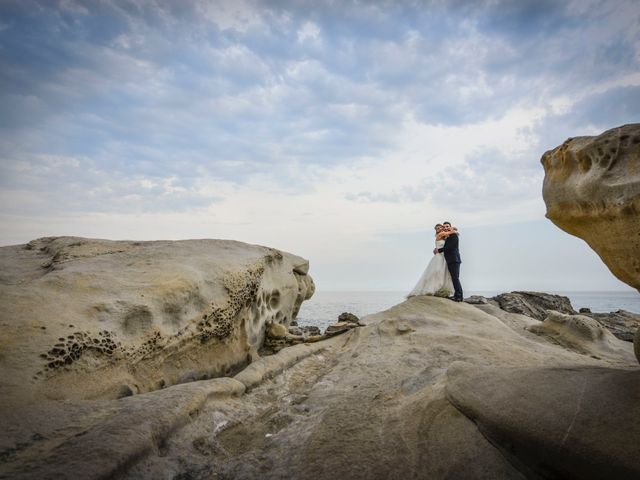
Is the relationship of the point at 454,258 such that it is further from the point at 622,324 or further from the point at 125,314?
the point at 125,314

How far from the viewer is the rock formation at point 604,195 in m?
2.04

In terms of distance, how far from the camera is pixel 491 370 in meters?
2.49

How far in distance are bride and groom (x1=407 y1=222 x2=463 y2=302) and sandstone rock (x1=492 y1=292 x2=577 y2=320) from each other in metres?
1.69

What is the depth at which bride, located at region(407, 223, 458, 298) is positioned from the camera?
7.71 metres

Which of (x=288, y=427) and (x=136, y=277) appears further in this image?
(x=136, y=277)

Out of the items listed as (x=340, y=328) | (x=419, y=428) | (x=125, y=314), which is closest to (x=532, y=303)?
(x=340, y=328)

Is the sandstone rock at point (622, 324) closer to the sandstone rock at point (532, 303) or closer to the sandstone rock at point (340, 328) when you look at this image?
the sandstone rock at point (532, 303)

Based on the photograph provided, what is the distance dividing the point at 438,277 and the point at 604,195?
584 centimetres

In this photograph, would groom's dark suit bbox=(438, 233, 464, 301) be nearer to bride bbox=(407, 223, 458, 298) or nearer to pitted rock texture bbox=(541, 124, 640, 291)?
bride bbox=(407, 223, 458, 298)

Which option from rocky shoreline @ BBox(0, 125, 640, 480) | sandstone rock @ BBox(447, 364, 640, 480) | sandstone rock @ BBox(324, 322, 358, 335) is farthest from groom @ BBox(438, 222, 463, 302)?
sandstone rock @ BBox(447, 364, 640, 480)

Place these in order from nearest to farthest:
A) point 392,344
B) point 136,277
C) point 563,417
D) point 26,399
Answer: point 563,417, point 26,399, point 136,277, point 392,344

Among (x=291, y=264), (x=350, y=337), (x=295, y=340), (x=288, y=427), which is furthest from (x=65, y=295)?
(x=291, y=264)

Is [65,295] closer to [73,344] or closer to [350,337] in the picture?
[73,344]

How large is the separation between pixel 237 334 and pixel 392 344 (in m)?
1.86
